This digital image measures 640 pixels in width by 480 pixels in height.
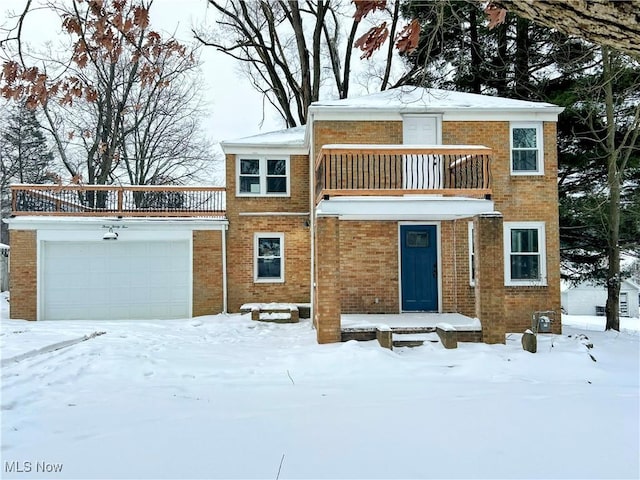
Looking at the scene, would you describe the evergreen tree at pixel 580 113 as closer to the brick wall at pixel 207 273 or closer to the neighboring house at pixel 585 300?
the brick wall at pixel 207 273

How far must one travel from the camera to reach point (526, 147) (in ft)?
39.1

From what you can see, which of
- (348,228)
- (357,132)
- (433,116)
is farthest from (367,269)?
Result: (433,116)

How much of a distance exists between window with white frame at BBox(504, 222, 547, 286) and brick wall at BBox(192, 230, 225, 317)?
28.2ft

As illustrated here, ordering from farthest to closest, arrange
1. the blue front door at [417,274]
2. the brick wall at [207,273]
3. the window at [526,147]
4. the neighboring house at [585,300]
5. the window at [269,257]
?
1. the neighboring house at [585,300]
2. the window at [269,257]
3. the brick wall at [207,273]
4. the window at [526,147]
5. the blue front door at [417,274]

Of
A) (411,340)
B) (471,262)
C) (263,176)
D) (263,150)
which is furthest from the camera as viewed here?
(263,176)

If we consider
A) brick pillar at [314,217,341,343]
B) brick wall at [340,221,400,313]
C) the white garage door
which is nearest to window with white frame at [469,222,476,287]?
brick wall at [340,221,400,313]

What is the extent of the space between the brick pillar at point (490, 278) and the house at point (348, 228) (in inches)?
0.9

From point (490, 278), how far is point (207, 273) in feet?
28.7

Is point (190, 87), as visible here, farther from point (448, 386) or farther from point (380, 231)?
point (448, 386)

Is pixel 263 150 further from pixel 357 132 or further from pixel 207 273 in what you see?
pixel 207 273

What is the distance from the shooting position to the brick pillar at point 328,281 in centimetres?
934

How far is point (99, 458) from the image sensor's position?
3893 millimetres

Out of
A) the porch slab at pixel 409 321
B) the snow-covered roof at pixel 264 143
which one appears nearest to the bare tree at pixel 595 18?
the porch slab at pixel 409 321

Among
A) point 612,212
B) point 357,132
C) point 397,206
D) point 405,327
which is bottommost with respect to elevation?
point 405,327
